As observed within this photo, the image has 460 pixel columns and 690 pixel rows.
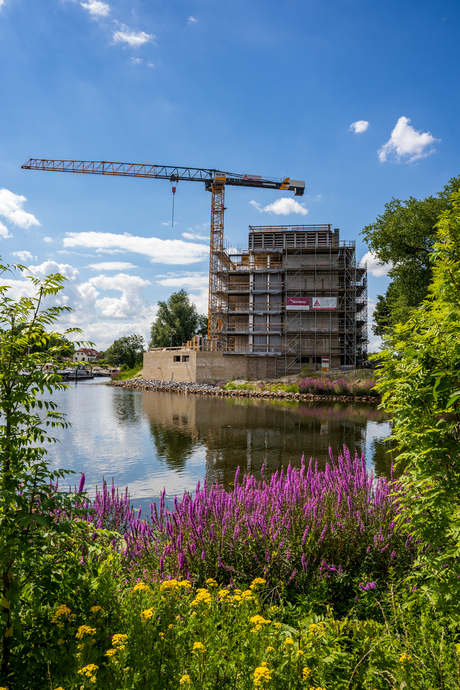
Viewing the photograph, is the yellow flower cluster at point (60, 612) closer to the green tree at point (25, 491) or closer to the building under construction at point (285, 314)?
the green tree at point (25, 491)

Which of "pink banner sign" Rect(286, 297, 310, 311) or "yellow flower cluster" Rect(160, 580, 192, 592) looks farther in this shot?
"pink banner sign" Rect(286, 297, 310, 311)

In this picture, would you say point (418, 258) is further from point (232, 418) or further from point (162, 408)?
point (162, 408)

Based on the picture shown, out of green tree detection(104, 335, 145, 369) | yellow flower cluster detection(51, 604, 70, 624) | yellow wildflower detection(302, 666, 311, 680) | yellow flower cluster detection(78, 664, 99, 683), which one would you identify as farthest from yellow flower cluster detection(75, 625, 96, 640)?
green tree detection(104, 335, 145, 369)

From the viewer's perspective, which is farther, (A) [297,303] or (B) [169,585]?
(A) [297,303]

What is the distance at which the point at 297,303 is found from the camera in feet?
131

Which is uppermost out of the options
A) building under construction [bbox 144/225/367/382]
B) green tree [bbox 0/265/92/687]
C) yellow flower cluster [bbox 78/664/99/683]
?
building under construction [bbox 144/225/367/382]

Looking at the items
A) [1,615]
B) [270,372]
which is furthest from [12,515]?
[270,372]

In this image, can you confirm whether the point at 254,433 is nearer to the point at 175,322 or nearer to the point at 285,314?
the point at 285,314

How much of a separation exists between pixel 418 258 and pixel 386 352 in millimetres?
27663

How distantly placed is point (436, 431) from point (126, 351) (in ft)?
237

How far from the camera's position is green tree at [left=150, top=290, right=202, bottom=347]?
2365 inches

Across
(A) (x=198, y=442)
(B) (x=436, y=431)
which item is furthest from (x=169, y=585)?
(A) (x=198, y=442)

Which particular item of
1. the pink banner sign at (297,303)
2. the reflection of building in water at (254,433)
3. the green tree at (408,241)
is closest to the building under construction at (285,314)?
the pink banner sign at (297,303)

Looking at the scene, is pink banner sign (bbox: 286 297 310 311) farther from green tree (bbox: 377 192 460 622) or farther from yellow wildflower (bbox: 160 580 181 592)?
yellow wildflower (bbox: 160 580 181 592)
